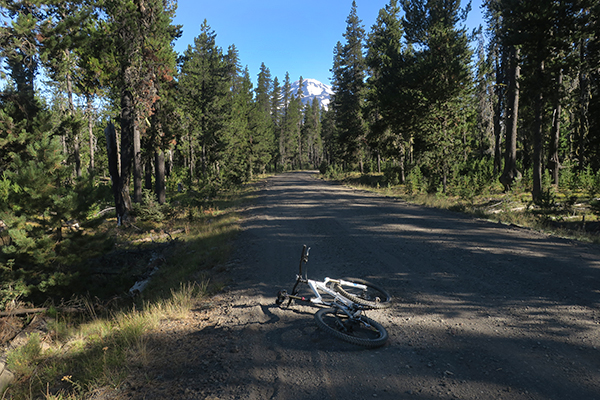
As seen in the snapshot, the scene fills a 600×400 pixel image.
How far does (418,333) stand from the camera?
425 centimetres

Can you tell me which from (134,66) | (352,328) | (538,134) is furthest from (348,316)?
(134,66)

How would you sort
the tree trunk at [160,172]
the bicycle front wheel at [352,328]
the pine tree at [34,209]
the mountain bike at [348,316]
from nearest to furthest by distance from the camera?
the bicycle front wheel at [352,328]
the mountain bike at [348,316]
the pine tree at [34,209]
the tree trunk at [160,172]

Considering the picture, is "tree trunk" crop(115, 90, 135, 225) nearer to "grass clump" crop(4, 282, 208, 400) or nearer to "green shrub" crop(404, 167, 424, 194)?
"grass clump" crop(4, 282, 208, 400)

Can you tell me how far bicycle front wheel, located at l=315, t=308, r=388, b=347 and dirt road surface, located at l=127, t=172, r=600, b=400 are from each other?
0.39 feet

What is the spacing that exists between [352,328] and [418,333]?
2.92 ft

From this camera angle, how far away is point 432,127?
19.9m

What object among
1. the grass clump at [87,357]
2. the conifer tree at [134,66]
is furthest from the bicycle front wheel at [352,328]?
the conifer tree at [134,66]

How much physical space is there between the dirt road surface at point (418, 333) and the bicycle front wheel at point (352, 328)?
12 centimetres

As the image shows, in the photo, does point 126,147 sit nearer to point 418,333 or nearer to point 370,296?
point 370,296

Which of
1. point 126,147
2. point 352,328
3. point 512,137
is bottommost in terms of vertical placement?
point 352,328

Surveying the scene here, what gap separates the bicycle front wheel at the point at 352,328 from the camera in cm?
401

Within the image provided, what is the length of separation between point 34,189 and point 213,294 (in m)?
5.68

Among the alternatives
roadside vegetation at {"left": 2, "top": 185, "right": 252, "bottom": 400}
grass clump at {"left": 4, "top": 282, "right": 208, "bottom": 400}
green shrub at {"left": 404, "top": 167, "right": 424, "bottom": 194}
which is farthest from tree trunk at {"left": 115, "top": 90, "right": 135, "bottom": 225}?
green shrub at {"left": 404, "top": 167, "right": 424, "bottom": 194}

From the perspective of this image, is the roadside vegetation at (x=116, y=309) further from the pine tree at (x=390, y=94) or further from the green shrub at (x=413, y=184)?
the pine tree at (x=390, y=94)
